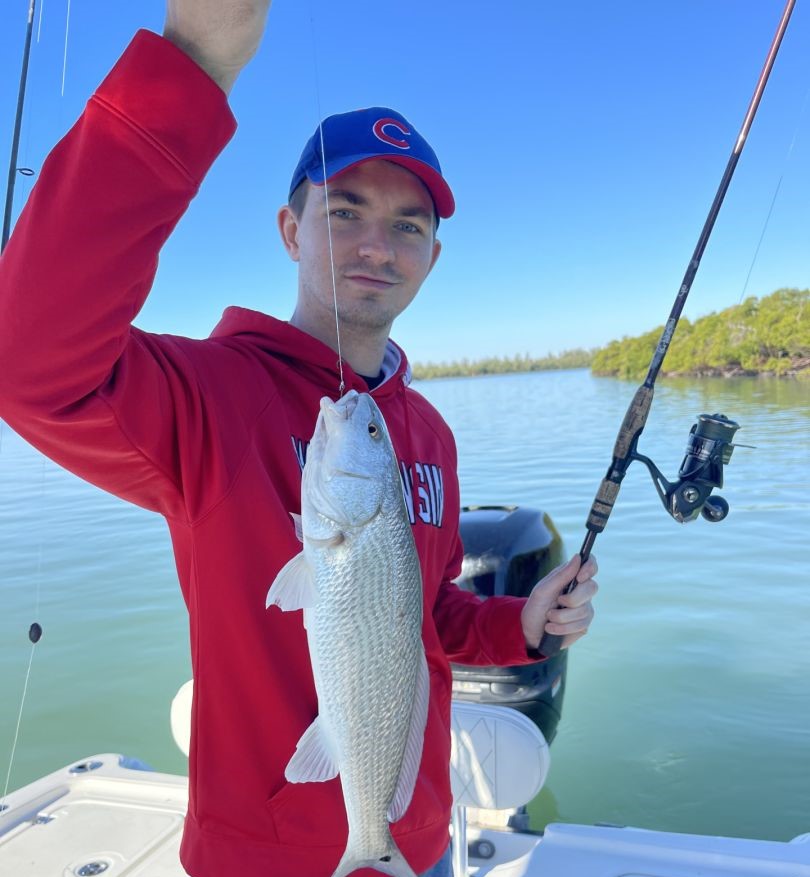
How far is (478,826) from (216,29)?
362 centimetres

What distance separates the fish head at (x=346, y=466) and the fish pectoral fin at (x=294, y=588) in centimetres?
13

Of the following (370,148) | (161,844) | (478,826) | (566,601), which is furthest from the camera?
(478,826)

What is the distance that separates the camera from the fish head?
1632 millimetres

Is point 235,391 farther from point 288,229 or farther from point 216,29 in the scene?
point 288,229

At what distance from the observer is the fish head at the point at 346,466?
1.63 meters

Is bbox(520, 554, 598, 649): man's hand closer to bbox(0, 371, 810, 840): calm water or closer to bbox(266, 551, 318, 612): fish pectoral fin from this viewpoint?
bbox(266, 551, 318, 612): fish pectoral fin

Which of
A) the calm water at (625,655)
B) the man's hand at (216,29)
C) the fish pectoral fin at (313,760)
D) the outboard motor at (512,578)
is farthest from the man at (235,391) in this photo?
the calm water at (625,655)

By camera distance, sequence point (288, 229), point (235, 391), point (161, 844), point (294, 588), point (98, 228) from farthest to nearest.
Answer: point (161, 844) → point (288, 229) → point (235, 391) → point (294, 588) → point (98, 228)

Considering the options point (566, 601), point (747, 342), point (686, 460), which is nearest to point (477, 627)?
point (566, 601)

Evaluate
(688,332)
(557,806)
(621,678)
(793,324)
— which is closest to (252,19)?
(557,806)

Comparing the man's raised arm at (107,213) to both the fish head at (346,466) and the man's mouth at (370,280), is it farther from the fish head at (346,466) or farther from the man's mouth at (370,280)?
the man's mouth at (370,280)

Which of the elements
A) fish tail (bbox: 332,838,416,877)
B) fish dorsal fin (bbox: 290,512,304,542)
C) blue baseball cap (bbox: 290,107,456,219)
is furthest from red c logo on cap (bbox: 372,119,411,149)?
fish tail (bbox: 332,838,416,877)

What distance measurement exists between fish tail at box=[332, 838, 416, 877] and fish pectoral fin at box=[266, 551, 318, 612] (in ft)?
1.97

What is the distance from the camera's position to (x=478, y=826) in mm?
3529
